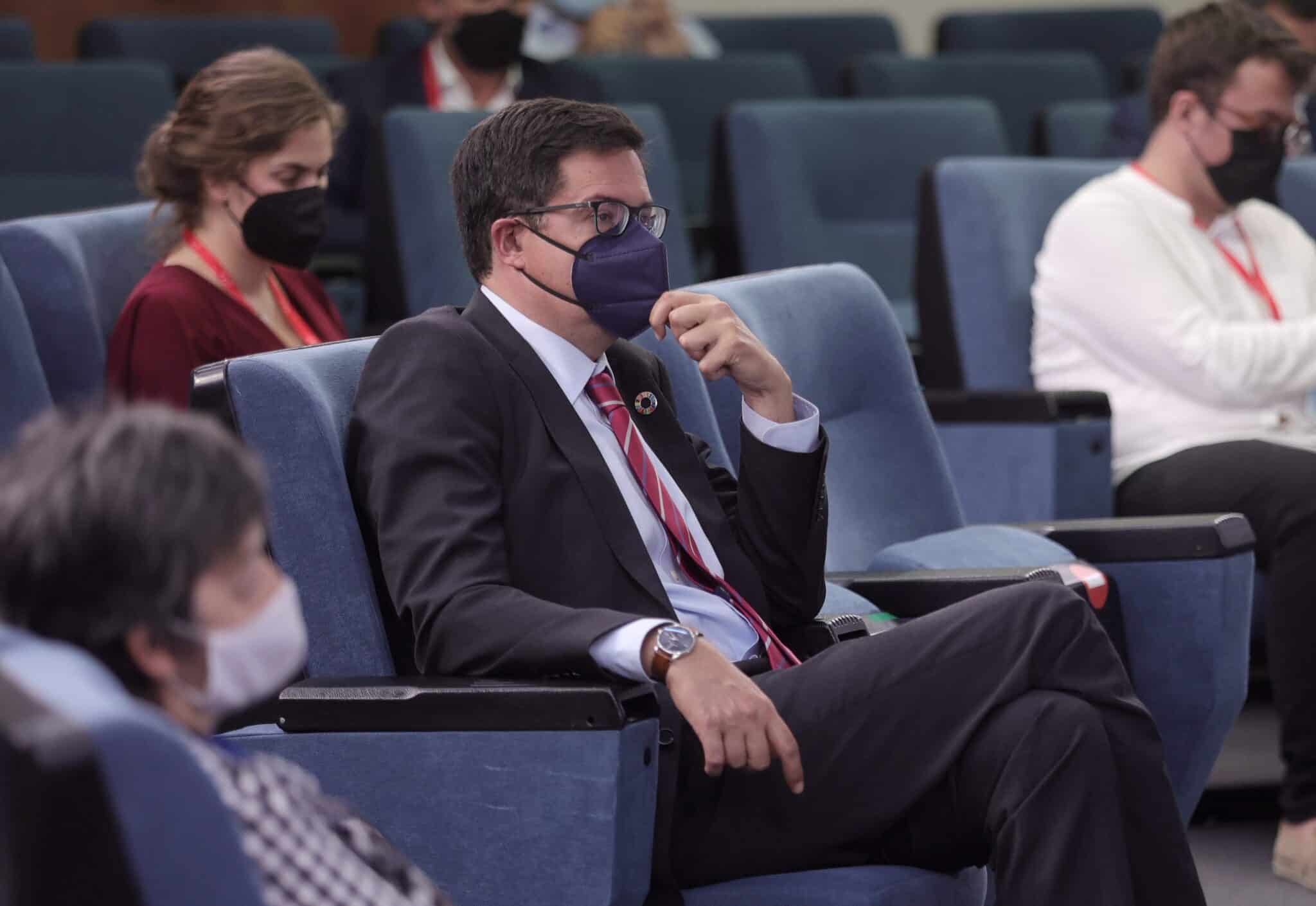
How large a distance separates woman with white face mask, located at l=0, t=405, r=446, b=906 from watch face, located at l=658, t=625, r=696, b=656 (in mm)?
559

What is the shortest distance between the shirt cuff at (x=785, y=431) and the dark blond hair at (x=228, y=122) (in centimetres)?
91

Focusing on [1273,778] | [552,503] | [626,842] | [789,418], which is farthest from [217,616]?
[1273,778]

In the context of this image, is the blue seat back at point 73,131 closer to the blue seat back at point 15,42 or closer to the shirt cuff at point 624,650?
the blue seat back at point 15,42

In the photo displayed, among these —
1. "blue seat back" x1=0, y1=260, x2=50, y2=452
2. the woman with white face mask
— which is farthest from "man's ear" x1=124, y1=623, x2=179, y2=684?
"blue seat back" x1=0, y1=260, x2=50, y2=452

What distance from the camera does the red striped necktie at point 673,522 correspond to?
1.83 metres

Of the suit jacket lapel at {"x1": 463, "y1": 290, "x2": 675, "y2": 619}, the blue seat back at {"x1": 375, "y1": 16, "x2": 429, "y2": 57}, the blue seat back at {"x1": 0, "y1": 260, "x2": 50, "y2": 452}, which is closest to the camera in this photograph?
the suit jacket lapel at {"x1": 463, "y1": 290, "x2": 675, "y2": 619}

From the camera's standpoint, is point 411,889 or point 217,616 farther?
point 411,889

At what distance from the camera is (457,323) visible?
1.81m

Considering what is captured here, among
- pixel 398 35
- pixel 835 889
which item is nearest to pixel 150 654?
pixel 835 889

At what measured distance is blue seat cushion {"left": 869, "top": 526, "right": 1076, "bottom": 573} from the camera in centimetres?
219

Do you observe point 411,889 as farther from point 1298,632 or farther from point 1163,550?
point 1298,632

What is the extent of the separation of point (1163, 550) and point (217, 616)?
150 centimetres

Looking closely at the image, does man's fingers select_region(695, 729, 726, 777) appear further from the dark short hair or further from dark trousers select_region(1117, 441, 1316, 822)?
dark trousers select_region(1117, 441, 1316, 822)

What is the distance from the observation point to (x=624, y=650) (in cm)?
157
